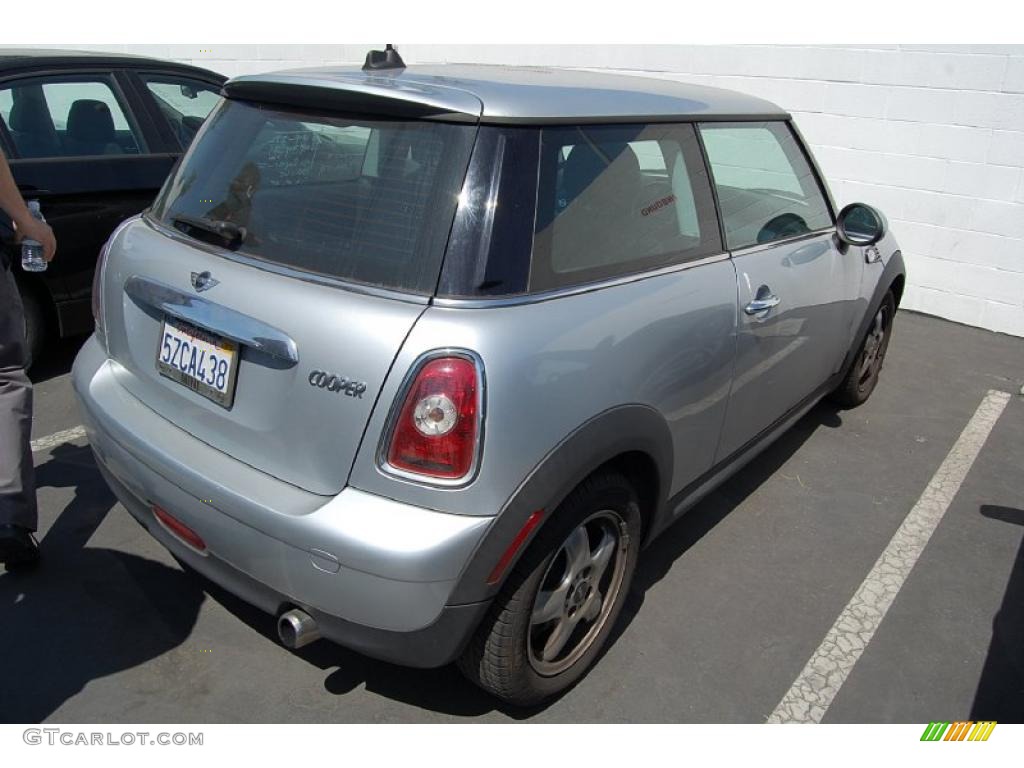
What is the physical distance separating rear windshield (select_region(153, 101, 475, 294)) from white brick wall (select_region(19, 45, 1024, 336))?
16.9 feet

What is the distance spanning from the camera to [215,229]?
8.01ft

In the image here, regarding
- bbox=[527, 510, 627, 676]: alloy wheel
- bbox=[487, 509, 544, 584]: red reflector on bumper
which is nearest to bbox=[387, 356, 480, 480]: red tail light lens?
bbox=[487, 509, 544, 584]: red reflector on bumper

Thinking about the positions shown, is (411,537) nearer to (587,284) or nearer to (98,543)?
(587,284)

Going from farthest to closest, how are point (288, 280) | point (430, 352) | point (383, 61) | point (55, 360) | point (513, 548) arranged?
point (55, 360), point (383, 61), point (288, 280), point (513, 548), point (430, 352)

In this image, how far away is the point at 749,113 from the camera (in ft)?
10.7

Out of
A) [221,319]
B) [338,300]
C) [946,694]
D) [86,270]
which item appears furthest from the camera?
[86,270]

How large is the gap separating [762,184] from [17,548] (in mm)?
3060

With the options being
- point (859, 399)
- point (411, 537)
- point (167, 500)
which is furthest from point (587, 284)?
point (859, 399)

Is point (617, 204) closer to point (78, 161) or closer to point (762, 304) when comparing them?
point (762, 304)

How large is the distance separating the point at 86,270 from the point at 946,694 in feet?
14.3

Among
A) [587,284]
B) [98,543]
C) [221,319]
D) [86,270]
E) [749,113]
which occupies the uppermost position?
[749,113]

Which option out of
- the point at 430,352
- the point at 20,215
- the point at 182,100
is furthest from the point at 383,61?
the point at 182,100

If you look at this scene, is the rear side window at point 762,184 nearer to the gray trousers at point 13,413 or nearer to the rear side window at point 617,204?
the rear side window at point 617,204

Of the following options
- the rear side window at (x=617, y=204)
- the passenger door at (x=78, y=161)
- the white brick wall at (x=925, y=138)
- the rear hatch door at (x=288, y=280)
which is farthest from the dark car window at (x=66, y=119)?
the white brick wall at (x=925, y=138)
